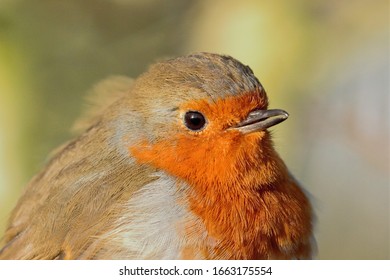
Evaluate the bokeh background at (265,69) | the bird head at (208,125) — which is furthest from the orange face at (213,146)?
the bokeh background at (265,69)

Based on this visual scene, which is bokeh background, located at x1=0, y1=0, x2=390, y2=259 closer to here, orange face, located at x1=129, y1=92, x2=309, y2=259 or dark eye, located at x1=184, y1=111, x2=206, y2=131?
orange face, located at x1=129, y1=92, x2=309, y2=259

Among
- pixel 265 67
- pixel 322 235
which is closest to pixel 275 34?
pixel 265 67

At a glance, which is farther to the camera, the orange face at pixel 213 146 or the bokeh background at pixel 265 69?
the bokeh background at pixel 265 69

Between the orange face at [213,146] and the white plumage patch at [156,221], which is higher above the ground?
the orange face at [213,146]

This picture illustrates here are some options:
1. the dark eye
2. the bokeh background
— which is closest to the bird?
the dark eye

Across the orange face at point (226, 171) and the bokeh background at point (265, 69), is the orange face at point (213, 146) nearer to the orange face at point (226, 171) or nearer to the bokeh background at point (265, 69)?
the orange face at point (226, 171)

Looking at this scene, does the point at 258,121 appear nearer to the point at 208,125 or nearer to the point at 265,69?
the point at 208,125

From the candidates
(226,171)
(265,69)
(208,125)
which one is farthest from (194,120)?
(265,69)

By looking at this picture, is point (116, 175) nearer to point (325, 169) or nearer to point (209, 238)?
point (209, 238)
